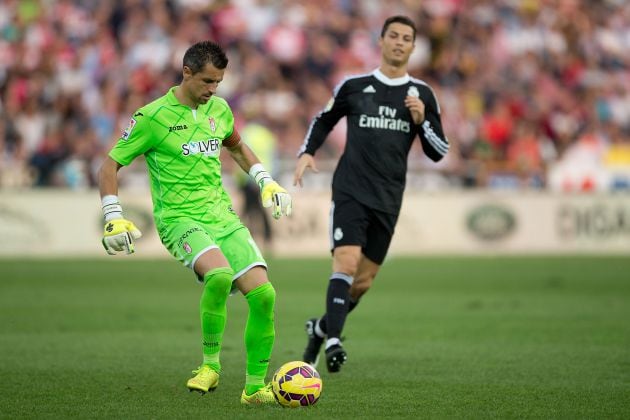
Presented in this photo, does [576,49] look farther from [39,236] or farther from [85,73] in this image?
[39,236]

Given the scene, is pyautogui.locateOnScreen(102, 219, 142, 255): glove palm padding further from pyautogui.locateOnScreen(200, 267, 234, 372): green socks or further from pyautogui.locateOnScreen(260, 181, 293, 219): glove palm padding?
pyautogui.locateOnScreen(260, 181, 293, 219): glove palm padding

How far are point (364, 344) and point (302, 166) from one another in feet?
7.62

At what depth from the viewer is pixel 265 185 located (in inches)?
301

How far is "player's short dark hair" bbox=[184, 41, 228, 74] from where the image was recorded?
733 centimetres

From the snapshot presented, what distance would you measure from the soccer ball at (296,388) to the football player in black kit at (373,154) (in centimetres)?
169

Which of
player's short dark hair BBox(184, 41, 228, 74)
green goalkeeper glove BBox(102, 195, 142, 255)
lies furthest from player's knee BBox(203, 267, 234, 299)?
player's short dark hair BBox(184, 41, 228, 74)

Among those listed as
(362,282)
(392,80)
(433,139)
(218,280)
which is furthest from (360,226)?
(218,280)

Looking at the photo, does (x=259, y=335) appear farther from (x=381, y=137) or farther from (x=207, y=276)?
(x=381, y=137)

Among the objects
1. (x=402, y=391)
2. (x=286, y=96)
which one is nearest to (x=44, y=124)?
(x=286, y=96)

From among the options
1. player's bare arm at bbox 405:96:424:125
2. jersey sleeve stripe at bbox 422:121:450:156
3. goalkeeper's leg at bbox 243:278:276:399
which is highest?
player's bare arm at bbox 405:96:424:125

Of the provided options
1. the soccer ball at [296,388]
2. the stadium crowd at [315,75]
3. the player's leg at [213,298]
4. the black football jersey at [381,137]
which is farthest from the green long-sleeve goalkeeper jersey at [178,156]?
the stadium crowd at [315,75]

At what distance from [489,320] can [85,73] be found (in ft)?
44.1

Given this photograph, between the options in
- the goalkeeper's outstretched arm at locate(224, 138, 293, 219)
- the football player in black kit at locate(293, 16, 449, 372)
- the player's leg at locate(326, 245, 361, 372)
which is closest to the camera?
the goalkeeper's outstretched arm at locate(224, 138, 293, 219)

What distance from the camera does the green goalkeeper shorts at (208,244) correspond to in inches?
288
